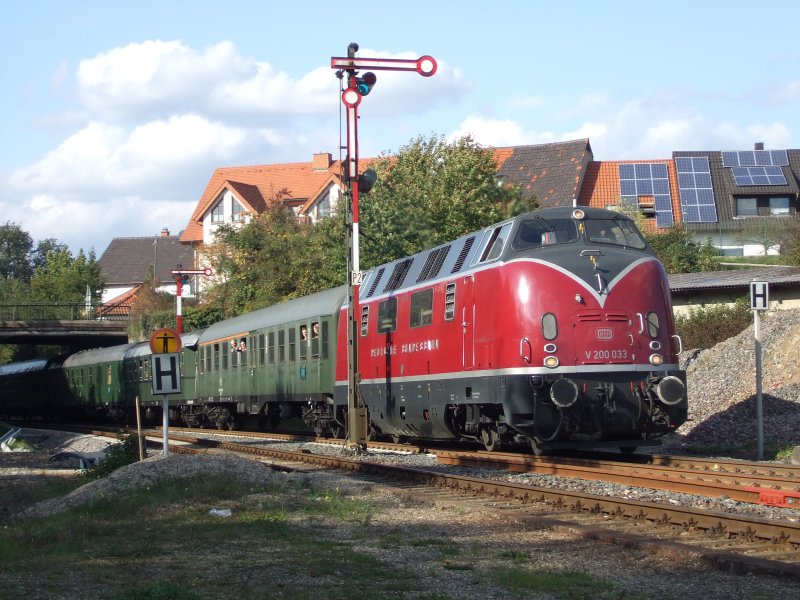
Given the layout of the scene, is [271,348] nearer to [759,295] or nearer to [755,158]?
[759,295]

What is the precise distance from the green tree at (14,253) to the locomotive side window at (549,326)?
124755 millimetres

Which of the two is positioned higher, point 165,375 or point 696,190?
point 696,190

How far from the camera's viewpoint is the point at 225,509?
474 inches

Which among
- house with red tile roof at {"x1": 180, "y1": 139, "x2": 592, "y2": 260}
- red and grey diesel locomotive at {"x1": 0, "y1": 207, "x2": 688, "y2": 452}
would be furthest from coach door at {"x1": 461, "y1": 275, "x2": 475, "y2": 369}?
house with red tile roof at {"x1": 180, "y1": 139, "x2": 592, "y2": 260}

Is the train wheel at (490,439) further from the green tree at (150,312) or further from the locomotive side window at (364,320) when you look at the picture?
the green tree at (150,312)

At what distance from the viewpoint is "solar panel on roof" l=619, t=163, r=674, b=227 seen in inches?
2318

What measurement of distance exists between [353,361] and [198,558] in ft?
35.1

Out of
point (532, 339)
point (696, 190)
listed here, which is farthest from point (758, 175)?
point (532, 339)

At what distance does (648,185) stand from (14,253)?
96.0 m

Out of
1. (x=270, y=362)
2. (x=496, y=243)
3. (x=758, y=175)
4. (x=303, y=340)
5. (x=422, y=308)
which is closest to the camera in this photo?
(x=496, y=243)

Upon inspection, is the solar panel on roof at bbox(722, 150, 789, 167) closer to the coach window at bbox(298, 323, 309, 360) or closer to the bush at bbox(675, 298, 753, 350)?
the bush at bbox(675, 298, 753, 350)

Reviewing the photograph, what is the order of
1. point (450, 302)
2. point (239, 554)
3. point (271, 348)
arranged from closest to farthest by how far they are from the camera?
point (239, 554), point (450, 302), point (271, 348)

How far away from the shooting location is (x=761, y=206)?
6162 cm

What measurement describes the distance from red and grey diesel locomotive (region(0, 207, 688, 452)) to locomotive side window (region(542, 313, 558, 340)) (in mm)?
14
